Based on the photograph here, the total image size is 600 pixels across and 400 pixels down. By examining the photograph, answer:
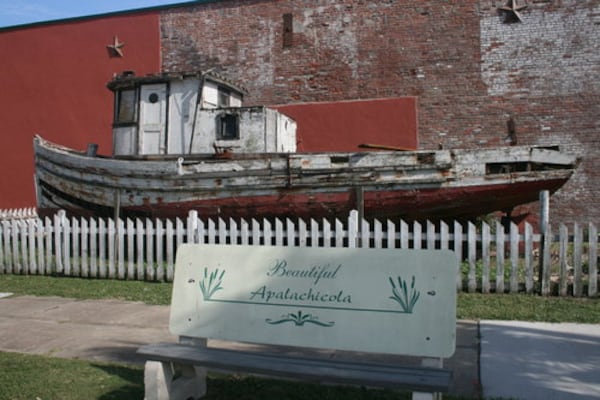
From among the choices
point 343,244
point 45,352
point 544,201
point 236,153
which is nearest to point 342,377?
point 45,352

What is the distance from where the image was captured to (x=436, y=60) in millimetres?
14766

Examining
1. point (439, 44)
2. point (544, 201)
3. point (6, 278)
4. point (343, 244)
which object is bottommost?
point (6, 278)

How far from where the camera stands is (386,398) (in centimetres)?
389

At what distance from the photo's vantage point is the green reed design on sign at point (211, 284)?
3930 mm

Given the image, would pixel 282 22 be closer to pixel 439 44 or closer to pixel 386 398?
pixel 439 44

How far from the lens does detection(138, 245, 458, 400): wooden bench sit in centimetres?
329

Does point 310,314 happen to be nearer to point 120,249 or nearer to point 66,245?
point 120,249

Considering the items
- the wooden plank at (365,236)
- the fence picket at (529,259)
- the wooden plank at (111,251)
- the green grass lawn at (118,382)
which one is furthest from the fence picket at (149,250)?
the fence picket at (529,259)

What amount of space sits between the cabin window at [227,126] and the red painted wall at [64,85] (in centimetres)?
653

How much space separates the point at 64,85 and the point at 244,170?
387 inches

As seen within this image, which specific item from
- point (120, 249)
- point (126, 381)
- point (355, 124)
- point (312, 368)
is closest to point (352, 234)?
point (120, 249)

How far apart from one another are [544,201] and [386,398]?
512 centimetres

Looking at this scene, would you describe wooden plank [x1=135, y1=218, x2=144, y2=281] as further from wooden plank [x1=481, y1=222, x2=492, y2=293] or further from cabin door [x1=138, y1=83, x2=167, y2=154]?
wooden plank [x1=481, y1=222, x2=492, y2=293]

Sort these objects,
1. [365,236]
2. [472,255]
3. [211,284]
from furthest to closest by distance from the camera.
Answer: [365,236] < [472,255] < [211,284]
